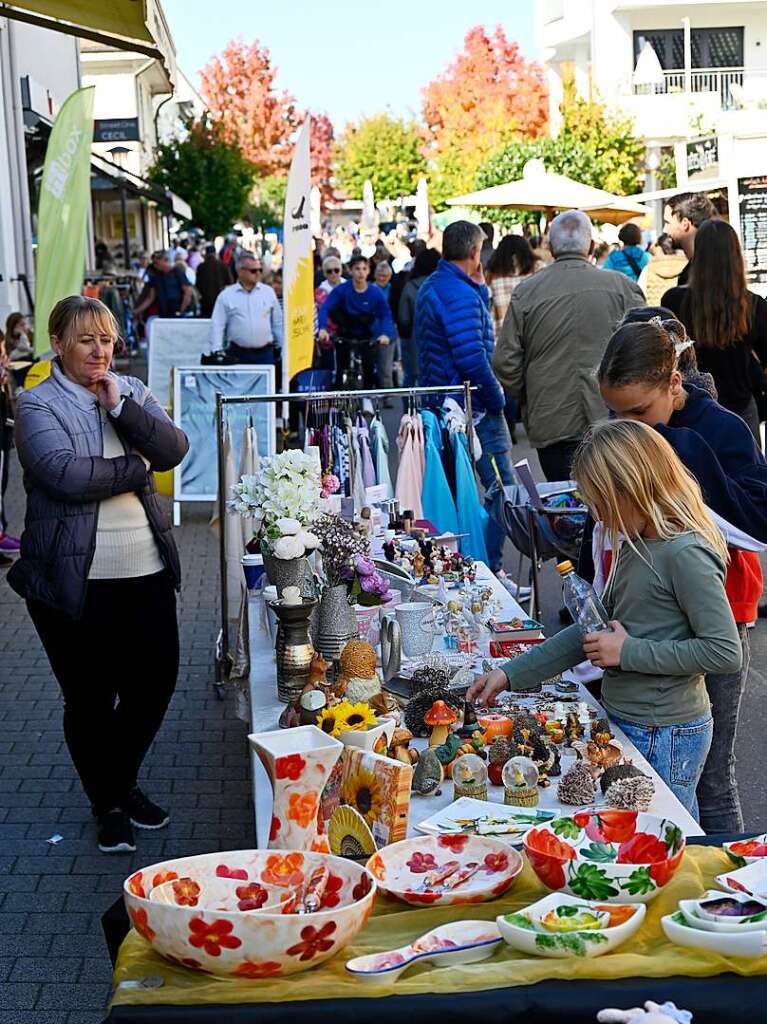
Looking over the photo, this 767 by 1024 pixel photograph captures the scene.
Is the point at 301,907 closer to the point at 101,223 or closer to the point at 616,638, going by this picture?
the point at 616,638

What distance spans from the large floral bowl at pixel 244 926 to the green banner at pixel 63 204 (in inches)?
304

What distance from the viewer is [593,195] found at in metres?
15.1

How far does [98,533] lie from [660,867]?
2.64 meters

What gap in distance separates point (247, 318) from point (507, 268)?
245 cm

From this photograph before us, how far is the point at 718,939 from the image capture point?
213 centimetres

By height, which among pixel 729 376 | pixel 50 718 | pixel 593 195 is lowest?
pixel 50 718

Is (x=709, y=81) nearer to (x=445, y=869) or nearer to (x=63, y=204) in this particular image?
(x=63, y=204)

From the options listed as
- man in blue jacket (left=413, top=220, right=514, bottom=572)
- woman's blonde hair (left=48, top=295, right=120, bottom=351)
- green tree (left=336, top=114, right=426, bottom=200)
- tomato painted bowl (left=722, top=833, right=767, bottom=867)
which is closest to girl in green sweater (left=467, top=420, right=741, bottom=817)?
tomato painted bowl (left=722, top=833, right=767, bottom=867)

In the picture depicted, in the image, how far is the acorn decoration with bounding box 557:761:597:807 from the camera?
2928 mm

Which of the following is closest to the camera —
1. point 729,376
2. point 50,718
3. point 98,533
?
point 98,533

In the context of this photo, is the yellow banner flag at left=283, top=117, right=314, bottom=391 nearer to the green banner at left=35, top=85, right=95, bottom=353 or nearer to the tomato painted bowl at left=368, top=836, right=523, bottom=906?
the green banner at left=35, top=85, right=95, bottom=353

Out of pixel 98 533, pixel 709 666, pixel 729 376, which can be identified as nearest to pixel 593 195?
pixel 729 376

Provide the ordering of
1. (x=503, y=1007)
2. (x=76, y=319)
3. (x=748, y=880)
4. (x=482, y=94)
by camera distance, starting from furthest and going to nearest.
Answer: (x=482, y=94) → (x=76, y=319) → (x=748, y=880) → (x=503, y=1007)

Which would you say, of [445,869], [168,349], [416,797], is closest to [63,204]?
[168,349]
